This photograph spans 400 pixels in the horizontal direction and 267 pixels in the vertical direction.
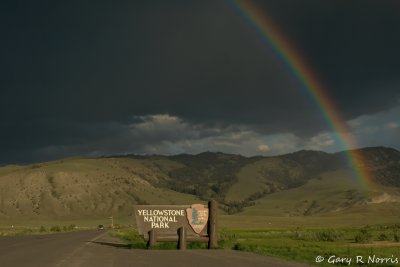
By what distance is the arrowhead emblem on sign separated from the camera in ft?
121

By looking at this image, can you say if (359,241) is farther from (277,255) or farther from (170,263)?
(170,263)

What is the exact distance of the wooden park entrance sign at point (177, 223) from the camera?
1433 inches

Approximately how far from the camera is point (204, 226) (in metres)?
36.8

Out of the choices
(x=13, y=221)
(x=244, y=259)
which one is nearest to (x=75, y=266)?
(x=244, y=259)

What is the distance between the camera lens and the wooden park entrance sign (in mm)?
36406

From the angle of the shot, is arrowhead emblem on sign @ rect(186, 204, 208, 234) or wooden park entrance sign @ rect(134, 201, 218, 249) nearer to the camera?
wooden park entrance sign @ rect(134, 201, 218, 249)

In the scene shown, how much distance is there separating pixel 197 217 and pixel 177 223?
135 cm

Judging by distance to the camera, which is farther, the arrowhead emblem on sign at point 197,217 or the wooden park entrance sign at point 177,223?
the arrowhead emblem on sign at point 197,217

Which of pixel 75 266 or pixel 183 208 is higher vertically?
pixel 183 208

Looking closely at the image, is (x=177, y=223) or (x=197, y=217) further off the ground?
(x=197, y=217)

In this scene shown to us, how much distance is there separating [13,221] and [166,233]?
168929 mm

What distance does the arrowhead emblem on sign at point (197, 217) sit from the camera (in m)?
36.8

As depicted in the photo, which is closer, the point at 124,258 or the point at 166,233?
the point at 124,258

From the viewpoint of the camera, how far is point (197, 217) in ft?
121
